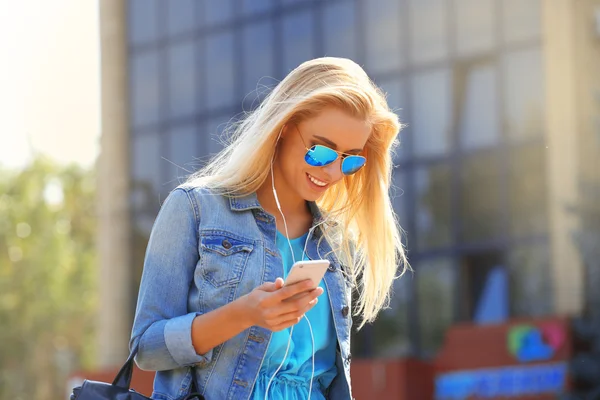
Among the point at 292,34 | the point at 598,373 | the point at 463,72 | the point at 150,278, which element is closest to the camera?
the point at 150,278

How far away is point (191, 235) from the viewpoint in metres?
2.96

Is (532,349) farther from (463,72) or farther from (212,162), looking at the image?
(212,162)

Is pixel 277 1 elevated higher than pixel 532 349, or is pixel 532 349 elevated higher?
pixel 277 1

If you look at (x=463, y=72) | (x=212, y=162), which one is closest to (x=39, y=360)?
(x=463, y=72)

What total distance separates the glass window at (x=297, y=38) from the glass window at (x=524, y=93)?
4847 millimetres

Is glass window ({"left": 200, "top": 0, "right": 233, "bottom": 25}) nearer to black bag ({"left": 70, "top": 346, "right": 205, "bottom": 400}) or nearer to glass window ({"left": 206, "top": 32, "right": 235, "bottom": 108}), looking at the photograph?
glass window ({"left": 206, "top": 32, "right": 235, "bottom": 108})

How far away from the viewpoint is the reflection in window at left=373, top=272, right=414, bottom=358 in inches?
810

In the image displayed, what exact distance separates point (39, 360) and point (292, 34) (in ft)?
63.5

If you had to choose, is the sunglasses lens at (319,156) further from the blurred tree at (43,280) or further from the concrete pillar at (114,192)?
the blurred tree at (43,280)

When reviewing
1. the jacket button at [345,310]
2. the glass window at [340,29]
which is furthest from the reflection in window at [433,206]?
the jacket button at [345,310]

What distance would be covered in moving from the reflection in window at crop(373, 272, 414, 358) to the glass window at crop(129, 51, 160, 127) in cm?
819

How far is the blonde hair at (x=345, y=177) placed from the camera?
308 centimetres

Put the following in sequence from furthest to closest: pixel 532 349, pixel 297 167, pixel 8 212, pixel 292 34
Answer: pixel 8 212
pixel 292 34
pixel 532 349
pixel 297 167

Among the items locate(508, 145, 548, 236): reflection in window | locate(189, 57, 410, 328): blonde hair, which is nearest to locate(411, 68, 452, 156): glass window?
locate(508, 145, 548, 236): reflection in window
